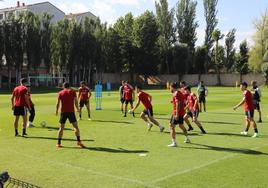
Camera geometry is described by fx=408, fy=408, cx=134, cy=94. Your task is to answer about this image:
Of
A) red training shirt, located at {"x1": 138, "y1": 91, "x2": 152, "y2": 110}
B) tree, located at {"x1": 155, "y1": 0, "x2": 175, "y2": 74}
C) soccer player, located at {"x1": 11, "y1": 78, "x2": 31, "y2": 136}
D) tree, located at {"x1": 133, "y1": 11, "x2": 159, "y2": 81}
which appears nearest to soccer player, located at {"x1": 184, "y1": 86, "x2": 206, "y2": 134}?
red training shirt, located at {"x1": 138, "y1": 91, "x2": 152, "y2": 110}

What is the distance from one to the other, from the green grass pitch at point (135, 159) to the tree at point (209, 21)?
7342 cm

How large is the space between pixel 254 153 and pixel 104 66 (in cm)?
6804

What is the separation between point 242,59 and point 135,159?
7726cm

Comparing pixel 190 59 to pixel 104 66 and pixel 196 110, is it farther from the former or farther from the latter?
pixel 196 110

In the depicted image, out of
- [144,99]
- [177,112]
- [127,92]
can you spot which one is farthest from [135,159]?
[127,92]

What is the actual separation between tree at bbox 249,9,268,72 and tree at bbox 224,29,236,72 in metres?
6.05

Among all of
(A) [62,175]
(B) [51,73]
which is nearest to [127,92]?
(A) [62,175]

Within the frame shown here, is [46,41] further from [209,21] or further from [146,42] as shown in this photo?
[209,21]

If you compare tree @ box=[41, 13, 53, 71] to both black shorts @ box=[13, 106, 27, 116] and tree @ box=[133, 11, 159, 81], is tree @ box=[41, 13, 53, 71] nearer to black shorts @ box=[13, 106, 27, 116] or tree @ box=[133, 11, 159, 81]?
tree @ box=[133, 11, 159, 81]

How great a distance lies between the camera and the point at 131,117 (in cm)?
2234

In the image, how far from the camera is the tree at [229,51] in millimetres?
89188

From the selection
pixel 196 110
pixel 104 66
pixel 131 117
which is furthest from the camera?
pixel 104 66

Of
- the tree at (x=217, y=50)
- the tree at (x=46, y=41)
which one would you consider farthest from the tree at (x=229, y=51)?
the tree at (x=46, y=41)

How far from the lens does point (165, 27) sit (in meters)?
86.9
